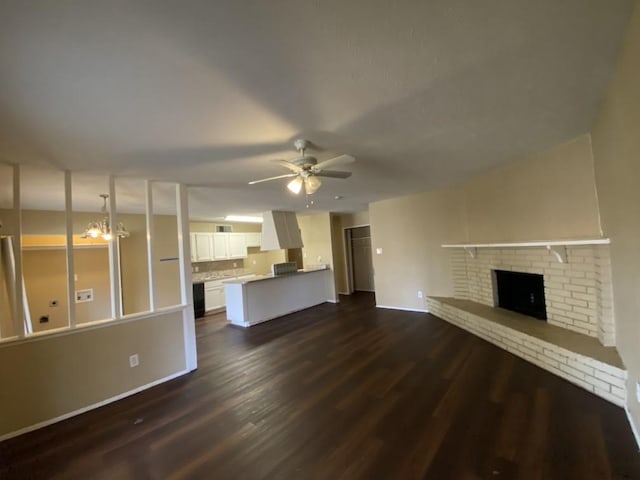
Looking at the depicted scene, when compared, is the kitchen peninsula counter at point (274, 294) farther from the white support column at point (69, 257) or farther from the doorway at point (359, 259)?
the white support column at point (69, 257)

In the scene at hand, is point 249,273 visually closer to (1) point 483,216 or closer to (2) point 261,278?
(2) point 261,278

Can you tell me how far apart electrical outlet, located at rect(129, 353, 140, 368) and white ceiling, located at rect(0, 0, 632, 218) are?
2.12m

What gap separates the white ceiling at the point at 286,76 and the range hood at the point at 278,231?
11.6 feet

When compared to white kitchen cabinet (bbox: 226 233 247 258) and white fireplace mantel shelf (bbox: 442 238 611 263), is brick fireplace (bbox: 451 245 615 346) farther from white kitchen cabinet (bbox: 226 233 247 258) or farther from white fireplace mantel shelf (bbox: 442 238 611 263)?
white kitchen cabinet (bbox: 226 233 247 258)

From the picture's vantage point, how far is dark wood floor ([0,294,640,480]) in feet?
5.92

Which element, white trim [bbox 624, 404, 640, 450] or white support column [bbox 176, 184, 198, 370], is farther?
white support column [bbox 176, 184, 198, 370]

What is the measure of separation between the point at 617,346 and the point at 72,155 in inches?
208

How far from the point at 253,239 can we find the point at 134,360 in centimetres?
513

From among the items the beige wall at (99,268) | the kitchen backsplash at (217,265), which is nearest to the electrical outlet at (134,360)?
the beige wall at (99,268)

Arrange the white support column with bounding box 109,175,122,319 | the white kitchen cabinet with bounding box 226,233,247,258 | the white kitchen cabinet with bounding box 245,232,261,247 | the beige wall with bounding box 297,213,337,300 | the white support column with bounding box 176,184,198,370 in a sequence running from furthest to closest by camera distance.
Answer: the white kitchen cabinet with bounding box 245,232,261,247 < the white kitchen cabinet with bounding box 226,233,247,258 < the beige wall with bounding box 297,213,337,300 < the white support column with bounding box 176,184,198,370 < the white support column with bounding box 109,175,122,319

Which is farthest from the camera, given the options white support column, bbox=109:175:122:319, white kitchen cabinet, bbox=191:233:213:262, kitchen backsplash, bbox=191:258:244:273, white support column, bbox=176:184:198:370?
kitchen backsplash, bbox=191:258:244:273

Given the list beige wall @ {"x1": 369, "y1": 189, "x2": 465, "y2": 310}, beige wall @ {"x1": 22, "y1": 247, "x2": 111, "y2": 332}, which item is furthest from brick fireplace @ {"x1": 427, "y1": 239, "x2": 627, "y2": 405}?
beige wall @ {"x1": 22, "y1": 247, "x2": 111, "y2": 332}

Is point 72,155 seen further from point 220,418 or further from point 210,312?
point 210,312

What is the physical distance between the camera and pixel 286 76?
1477 mm
